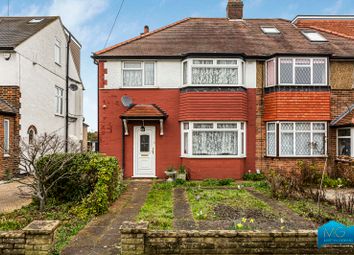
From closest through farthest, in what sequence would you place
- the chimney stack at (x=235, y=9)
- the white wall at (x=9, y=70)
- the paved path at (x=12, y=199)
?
the paved path at (x=12, y=199) → the white wall at (x=9, y=70) → the chimney stack at (x=235, y=9)

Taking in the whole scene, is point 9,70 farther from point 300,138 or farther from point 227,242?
point 227,242

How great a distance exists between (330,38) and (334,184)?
7.83 metres

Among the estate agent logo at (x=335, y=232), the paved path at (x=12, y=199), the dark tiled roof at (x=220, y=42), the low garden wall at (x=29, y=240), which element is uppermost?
the dark tiled roof at (x=220, y=42)

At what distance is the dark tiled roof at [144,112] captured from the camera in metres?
13.2

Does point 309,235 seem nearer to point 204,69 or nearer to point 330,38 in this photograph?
point 204,69

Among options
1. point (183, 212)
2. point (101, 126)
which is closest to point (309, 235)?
point (183, 212)

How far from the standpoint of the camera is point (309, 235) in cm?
488

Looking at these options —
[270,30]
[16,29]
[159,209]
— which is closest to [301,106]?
[270,30]

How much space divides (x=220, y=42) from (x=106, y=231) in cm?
1104

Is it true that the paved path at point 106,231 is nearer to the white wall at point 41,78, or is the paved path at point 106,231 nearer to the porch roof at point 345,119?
→ the white wall at point 41,78

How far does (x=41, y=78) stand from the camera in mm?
17250

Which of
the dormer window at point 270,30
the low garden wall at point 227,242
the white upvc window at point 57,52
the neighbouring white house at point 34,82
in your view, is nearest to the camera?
the low garden wall at point 227,242

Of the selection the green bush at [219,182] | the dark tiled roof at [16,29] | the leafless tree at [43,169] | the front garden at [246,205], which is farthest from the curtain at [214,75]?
the dark tiled roof at [16,29]

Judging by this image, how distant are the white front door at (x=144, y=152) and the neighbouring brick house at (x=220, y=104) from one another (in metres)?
0.04
